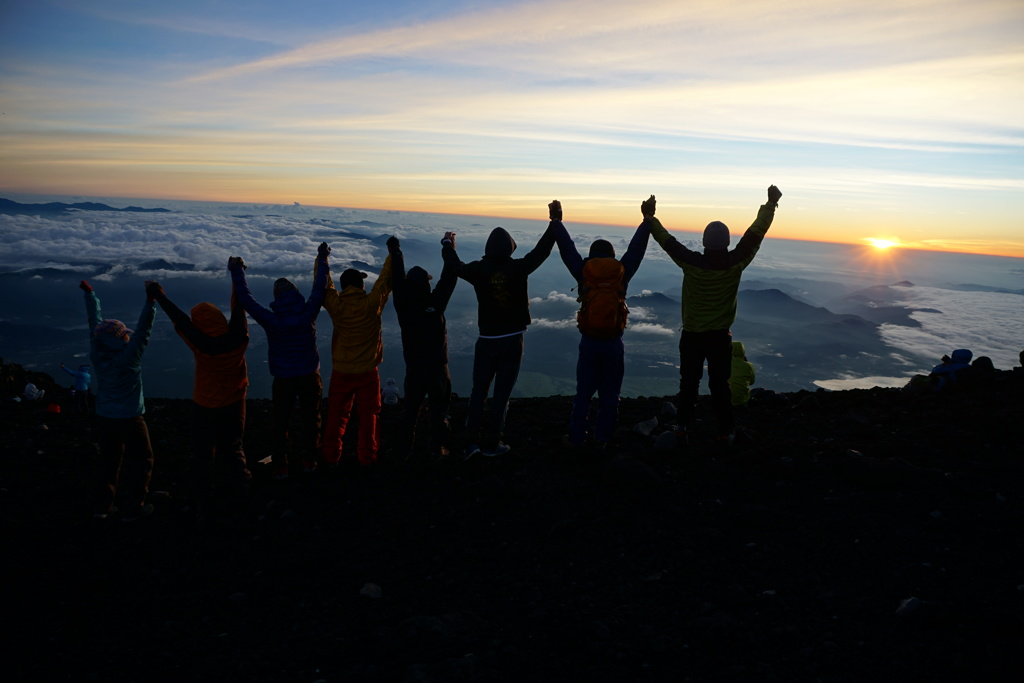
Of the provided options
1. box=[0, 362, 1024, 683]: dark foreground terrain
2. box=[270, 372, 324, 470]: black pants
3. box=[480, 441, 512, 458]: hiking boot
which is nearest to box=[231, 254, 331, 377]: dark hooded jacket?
box=[270, 372, 324, 470]: black pants

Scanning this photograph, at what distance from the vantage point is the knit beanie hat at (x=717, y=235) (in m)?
6.41

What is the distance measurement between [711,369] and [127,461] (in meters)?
6.79

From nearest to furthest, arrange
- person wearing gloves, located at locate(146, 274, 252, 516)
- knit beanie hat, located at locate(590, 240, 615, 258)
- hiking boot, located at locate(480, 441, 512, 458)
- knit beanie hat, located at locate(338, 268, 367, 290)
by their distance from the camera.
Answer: person wearing gloves, located at locate(146, 274, 252, 516) → knit beanie hat, located at locate(590, 240, 615, 258) → knit beanie hat, located at locate(338, 268, 367, 290) → hiking boot, located at locate(480, 441, 512, 458)

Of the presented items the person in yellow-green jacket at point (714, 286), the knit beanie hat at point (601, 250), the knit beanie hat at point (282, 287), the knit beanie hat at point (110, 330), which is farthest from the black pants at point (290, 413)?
the person in yellow-green jacket at point (714, 286)

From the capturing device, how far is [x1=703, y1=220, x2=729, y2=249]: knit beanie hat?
6414 millimetres

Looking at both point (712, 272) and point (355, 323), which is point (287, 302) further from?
point (712, 272)

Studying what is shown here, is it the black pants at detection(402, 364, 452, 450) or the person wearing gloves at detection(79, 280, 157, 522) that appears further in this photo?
the black pants at detection(402, 364, 452, 450)

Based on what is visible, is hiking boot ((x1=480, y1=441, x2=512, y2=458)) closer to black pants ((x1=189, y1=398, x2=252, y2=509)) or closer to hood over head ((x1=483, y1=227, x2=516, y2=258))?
hood over head ((x1=483, y1=227, x2=516, y2=258))

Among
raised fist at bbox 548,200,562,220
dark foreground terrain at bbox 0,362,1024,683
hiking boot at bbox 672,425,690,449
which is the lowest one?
dark foreground terrain at bbox 0,362,1024,683

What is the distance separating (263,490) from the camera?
6285 millimetres

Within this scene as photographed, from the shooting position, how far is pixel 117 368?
5.64m

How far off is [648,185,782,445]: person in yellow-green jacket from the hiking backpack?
64 centimetres

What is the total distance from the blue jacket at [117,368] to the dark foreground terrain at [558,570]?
1226 millimetres

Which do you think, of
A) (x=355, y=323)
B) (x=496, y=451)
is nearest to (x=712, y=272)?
(x=496, y=451)
